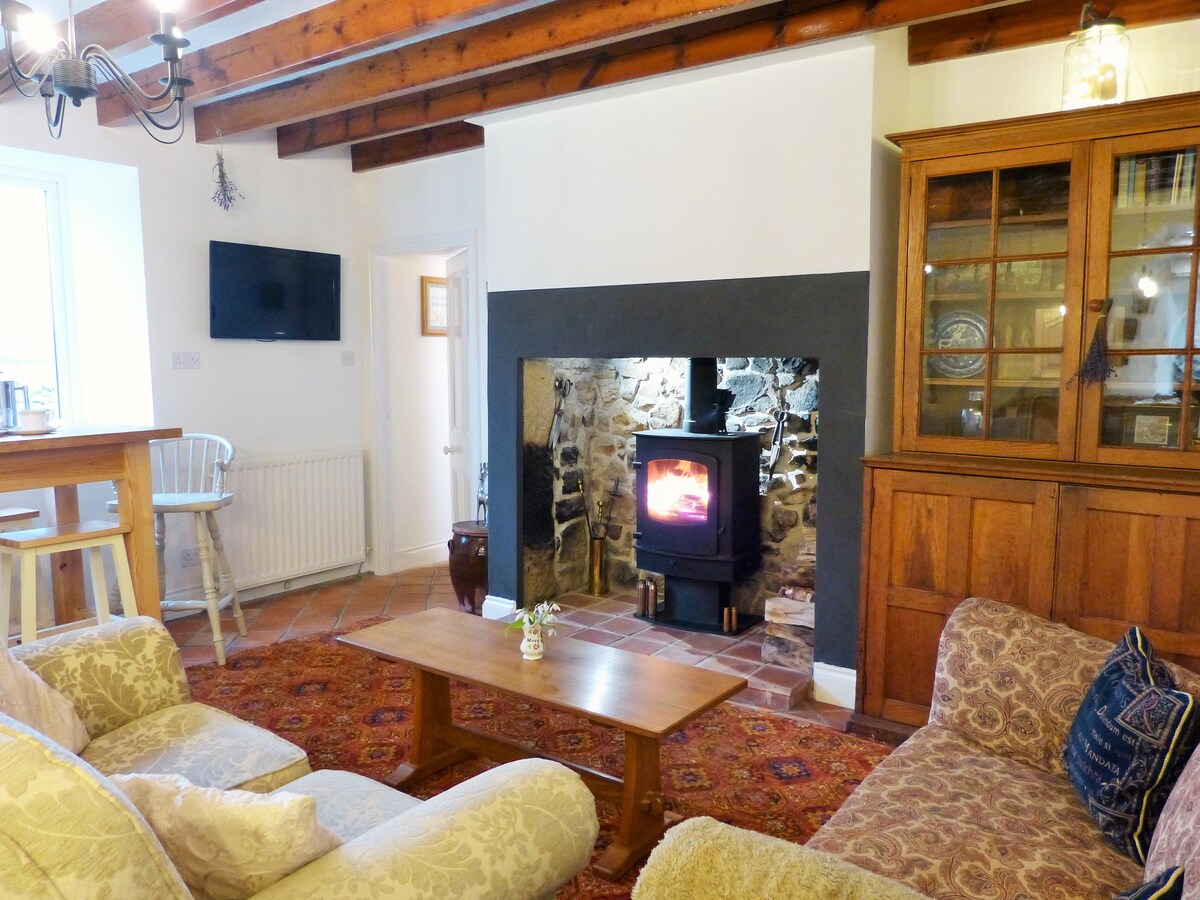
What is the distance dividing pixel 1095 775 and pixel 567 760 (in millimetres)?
1580

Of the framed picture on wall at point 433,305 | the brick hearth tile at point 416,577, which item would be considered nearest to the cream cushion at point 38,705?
the brick hearth tile at point 416,577

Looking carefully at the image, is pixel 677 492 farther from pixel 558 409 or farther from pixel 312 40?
pixel 312 40

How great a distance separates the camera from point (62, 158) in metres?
4.03

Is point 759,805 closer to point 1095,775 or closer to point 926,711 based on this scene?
point 926,711

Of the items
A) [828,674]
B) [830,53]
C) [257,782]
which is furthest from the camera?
[828,674]

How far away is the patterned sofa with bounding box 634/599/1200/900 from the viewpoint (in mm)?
1216

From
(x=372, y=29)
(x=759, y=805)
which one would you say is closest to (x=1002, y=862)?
(x=759, y=805)

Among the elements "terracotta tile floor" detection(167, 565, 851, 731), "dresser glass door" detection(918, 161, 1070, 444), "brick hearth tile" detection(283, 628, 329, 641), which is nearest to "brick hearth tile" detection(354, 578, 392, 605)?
"terracotta tile floor" detection(167, 565, 851, 731)

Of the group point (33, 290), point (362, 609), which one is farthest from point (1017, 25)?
point (33, 290)

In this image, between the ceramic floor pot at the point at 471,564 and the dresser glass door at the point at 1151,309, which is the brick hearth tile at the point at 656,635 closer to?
the ceramic floor pot at the point at 471,564

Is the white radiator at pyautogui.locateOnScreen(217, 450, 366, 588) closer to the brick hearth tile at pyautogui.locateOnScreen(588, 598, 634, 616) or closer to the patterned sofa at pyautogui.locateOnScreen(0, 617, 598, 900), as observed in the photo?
the brick hearth tile at pyautogui.locateOnScreen(588, 598, 634, 616)

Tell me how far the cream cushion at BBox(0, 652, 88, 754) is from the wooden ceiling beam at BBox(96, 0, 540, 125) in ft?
7.11

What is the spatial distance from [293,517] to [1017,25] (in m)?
4.08

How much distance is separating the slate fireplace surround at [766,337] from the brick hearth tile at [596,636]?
82cm
